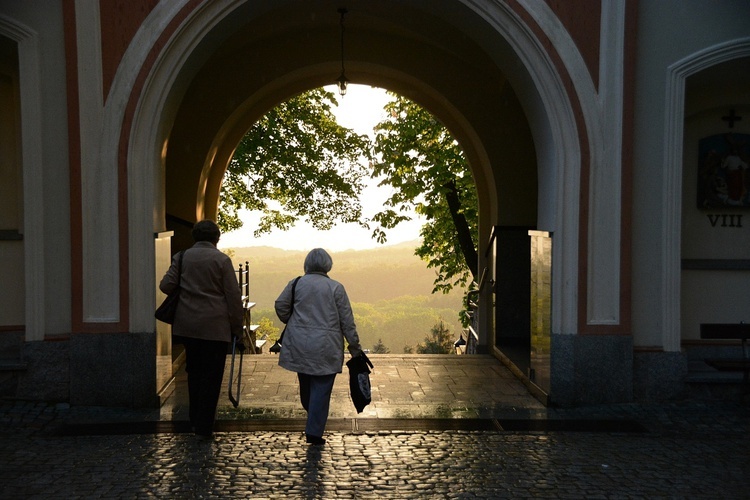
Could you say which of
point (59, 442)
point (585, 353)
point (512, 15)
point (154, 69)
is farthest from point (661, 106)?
point (59, 442)

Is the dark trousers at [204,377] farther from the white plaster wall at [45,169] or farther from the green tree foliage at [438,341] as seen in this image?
the green tree foliage at [438,341]

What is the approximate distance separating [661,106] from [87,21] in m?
5.57

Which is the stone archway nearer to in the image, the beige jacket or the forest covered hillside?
the beige jacket

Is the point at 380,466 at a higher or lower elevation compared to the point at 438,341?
higher

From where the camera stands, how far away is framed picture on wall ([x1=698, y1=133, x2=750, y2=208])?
10117 mm

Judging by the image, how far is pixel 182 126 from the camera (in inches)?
550

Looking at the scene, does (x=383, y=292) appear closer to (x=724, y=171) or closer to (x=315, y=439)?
(x=724, y=171)

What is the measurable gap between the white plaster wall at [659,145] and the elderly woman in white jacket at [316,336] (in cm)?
336

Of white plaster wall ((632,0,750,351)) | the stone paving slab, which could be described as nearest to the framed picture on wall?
white plaster wall ((632,0,750,351))

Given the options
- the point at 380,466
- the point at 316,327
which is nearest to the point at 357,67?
the point at 316,327

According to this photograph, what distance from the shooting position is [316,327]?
293 inches

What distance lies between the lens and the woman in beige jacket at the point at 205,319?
7.62m

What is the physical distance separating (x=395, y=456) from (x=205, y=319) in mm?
1904

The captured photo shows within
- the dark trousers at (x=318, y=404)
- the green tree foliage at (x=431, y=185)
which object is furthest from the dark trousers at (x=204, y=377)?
the green tree foliage at (x=431, y=185)
